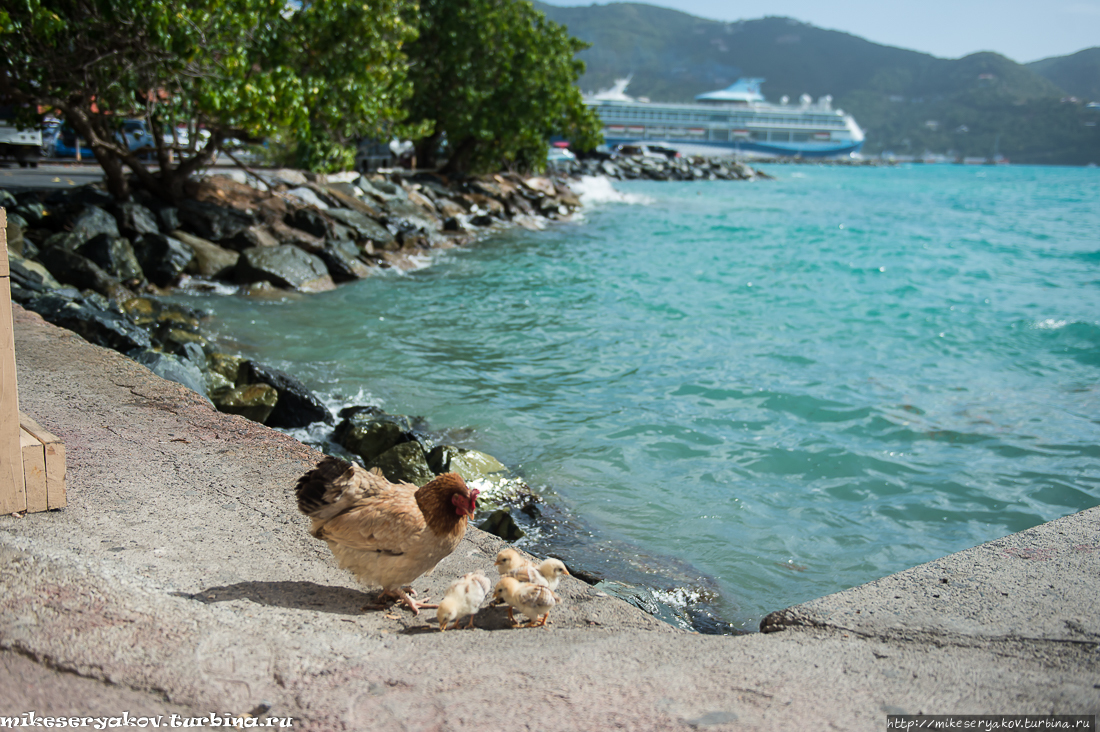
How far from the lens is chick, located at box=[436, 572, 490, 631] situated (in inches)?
123

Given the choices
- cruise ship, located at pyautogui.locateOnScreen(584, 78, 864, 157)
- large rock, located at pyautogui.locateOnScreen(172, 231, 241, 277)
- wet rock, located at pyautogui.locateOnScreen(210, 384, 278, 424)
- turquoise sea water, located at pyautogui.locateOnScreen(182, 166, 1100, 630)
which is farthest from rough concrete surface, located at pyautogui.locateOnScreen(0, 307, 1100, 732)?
cruise ship, located at pyautogui.locateOnScreen(584, 78, 864, 157)

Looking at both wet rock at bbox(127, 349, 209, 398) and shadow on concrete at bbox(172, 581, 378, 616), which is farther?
wet rock at bbox(127, 349, 209, 398)

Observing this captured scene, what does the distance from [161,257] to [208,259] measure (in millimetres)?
867

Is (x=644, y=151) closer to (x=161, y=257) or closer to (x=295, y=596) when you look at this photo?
(x=161, y=257)

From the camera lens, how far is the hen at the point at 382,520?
10.6ft

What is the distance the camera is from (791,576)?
211 inches

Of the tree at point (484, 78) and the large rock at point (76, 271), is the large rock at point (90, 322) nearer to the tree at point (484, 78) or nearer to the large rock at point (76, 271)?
the large rock at point (76, 271)

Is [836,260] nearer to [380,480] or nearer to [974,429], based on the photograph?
[974,429]

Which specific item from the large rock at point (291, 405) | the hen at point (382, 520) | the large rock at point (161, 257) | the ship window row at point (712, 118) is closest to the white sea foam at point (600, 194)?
the large rock at point (161, 257)

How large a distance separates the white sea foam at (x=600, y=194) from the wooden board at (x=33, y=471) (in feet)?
107

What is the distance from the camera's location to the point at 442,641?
3.01 m

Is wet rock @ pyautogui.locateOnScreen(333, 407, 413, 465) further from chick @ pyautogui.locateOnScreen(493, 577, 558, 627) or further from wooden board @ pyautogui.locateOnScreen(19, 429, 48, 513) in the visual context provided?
chick @ pyautogui.locateOnScreen(493, 577, 558, 627)

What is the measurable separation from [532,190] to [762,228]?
9.29 meters

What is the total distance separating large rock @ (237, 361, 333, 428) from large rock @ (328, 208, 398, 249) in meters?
10.2
